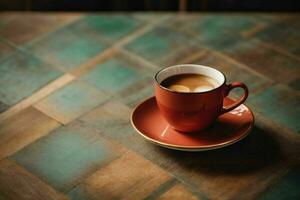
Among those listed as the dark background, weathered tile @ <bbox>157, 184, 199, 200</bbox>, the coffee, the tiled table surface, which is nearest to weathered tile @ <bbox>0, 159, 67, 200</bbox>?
the tiled table surface

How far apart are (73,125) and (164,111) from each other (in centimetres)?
21

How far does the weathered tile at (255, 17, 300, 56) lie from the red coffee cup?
0.41 meters

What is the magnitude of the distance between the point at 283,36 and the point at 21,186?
2.62ft

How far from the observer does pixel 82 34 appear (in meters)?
1.44

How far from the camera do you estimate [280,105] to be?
3.68ft

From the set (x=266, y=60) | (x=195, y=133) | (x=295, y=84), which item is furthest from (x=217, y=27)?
(x=195, y=133)

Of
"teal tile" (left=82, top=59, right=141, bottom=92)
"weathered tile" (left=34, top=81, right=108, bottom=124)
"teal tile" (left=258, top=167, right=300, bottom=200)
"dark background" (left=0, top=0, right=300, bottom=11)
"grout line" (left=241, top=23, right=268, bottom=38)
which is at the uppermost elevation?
"grout line" (left=241, top=23, right=268, bottom=38)

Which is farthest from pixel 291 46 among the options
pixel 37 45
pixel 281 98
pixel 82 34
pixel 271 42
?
pixel 37 45

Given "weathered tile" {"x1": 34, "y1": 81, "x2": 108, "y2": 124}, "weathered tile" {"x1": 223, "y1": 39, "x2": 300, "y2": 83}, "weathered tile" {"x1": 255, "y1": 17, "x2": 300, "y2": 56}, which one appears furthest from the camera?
"weathered tile" {"x1": 255, "y1": 17, "x2": 300, "y2": 56}

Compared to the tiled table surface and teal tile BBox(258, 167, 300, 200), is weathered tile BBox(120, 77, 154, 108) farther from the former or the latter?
teal tile BBox(258, 167, 300, 200)

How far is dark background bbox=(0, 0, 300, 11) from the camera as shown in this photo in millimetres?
1856

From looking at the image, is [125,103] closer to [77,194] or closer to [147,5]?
[77,194]

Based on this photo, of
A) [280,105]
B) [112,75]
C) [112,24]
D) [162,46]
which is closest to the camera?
[280,105]

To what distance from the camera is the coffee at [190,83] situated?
99 cm
